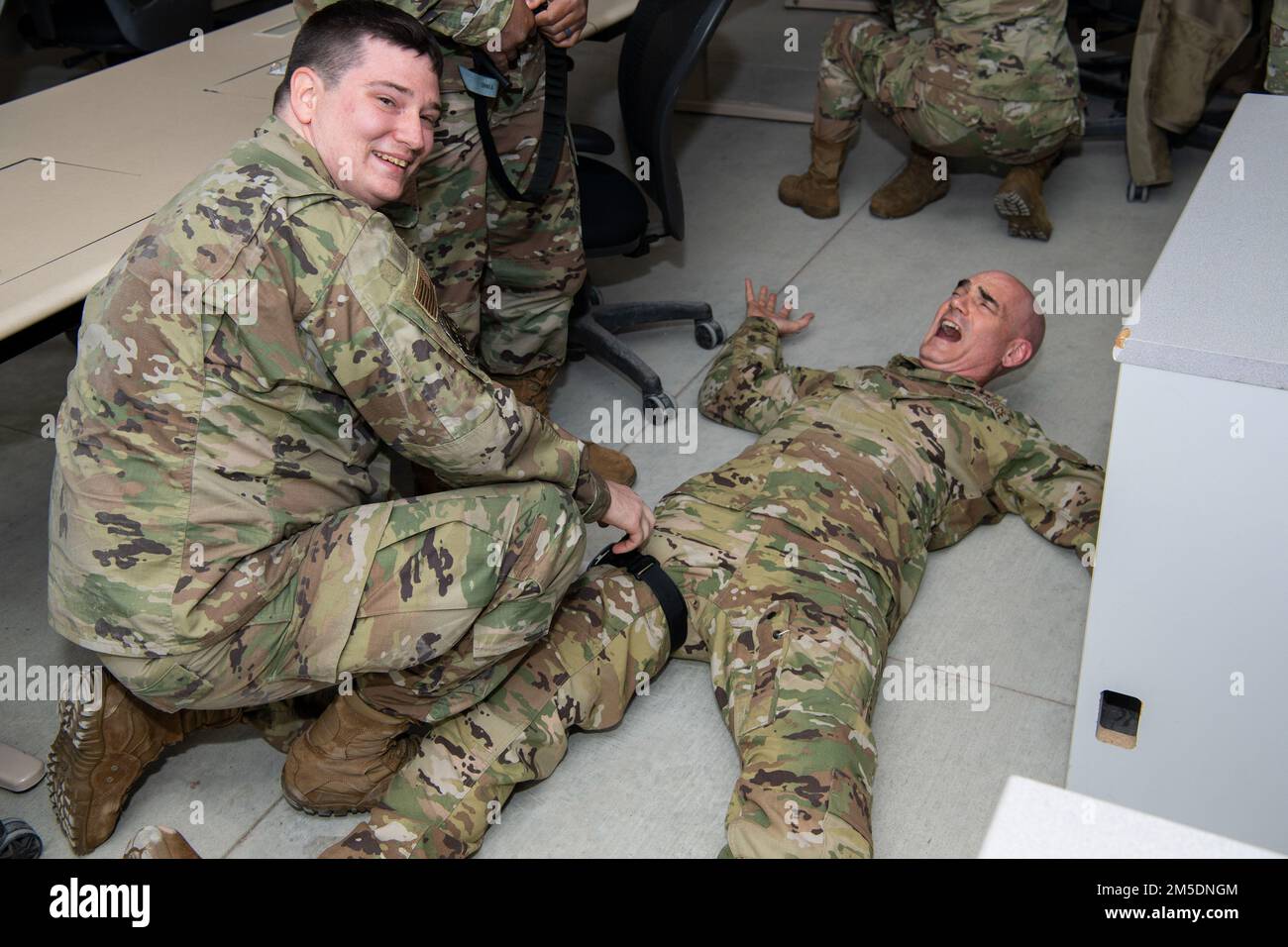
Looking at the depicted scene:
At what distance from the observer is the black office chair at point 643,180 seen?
240 cm

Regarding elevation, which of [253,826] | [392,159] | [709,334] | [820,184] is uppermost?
[392,159]

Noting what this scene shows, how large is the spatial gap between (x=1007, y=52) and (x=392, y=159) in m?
2.07

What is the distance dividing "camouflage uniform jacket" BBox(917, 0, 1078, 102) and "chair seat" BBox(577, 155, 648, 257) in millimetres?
1046

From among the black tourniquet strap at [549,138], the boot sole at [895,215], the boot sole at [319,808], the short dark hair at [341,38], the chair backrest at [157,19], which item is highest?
the short dark hair at [341,38]

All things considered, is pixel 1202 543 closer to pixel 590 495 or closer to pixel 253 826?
pixel 590 495

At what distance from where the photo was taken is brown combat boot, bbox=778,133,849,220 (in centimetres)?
351

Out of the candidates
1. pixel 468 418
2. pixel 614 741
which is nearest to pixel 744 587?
pixel 614 741

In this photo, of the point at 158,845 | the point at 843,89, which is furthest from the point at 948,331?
the point at 158,845

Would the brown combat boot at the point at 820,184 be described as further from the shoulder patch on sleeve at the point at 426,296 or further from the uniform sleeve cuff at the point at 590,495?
the shoulder patch on sleeve at the point at 426,296

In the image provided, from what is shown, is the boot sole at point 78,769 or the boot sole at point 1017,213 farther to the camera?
the boot sole at point 1017,213

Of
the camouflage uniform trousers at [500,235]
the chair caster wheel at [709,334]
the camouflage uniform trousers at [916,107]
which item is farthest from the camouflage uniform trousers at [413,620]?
the camouflage uniform trousers at [916,107]

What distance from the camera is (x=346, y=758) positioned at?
1770 millimetres

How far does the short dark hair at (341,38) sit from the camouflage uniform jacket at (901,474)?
0.87 metres

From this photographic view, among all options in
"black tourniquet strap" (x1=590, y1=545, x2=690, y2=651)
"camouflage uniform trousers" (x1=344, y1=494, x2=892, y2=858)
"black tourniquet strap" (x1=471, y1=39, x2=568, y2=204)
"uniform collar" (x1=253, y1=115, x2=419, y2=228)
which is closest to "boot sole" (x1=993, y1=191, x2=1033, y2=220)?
"black tourniquet strap" (x1=471, y1=39, x2=568, y2=204)
